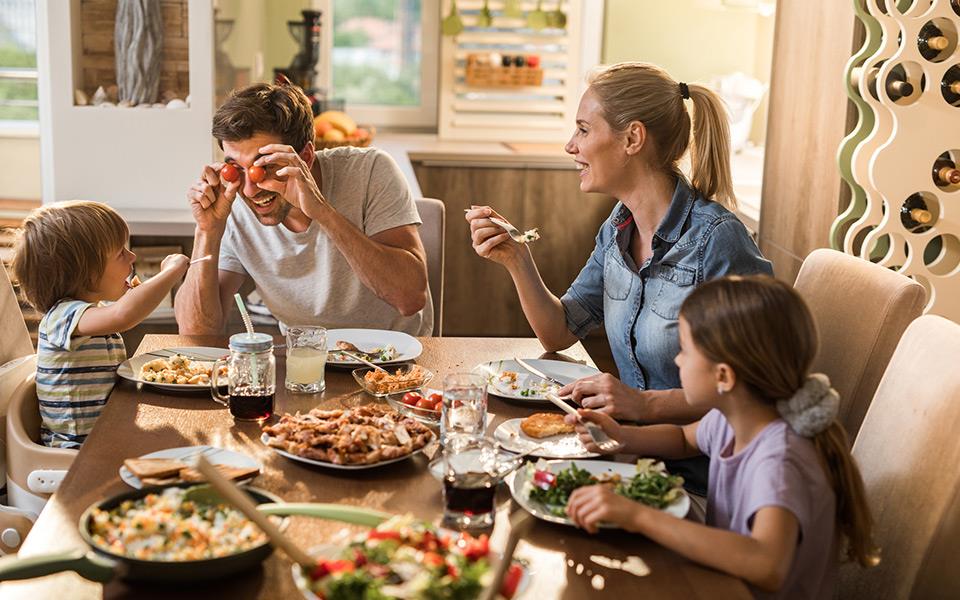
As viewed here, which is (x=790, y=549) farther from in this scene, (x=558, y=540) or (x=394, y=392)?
(x=394, y=392)

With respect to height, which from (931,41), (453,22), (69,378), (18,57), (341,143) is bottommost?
(69,378)

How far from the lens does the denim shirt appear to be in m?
1.96

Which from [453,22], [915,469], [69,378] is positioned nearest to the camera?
[915,469]

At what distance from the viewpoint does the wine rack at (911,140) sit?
2.54 m

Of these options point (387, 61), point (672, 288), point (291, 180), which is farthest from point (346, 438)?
point (387, 61)

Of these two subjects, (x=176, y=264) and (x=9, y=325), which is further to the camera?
(x=9, y=325)

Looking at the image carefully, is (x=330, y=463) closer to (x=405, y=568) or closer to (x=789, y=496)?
(x=405, y=568)

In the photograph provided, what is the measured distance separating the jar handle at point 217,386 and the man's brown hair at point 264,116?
0.66 metres

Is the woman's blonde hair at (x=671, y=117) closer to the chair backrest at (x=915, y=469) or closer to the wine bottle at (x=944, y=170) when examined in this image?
the chair backrest at (x=915, y=469)

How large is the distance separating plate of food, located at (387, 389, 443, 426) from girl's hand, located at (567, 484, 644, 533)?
1.41 feet

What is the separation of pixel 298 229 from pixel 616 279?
768 millimetres

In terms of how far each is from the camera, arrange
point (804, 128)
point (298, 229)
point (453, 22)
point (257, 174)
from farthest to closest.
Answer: point (453, 22), point (804, 128), point (298, 229), point (257, 174)

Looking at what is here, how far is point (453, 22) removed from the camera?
5113 millimetres

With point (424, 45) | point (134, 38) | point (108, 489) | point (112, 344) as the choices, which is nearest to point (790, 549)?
point (108, 489)
